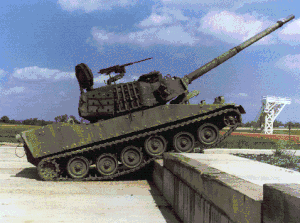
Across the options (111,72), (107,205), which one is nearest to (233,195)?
(107,205)

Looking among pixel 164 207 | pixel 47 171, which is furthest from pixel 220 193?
pixel 47 171

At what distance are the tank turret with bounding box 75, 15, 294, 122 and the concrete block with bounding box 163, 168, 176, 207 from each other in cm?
385

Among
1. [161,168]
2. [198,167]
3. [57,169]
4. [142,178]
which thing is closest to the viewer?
[198,167]

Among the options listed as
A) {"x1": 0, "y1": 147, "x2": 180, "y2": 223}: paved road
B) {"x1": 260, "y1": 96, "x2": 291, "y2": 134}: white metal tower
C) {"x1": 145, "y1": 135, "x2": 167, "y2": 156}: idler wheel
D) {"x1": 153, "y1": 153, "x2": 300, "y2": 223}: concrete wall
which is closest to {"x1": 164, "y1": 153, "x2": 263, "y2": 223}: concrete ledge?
{"x1": 153, "y1": 153, "x2": 300, "y2": 223}: concrete wall

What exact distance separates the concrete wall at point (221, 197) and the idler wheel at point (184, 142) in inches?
145

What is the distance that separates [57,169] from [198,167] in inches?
265

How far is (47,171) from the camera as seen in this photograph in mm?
10516

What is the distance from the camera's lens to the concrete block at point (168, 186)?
22.3 feet

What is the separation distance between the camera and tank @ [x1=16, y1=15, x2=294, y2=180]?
10.5 m

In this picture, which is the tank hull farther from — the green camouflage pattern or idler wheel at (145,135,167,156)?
idler wheel at (145,135,167,156)

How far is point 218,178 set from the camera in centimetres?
410

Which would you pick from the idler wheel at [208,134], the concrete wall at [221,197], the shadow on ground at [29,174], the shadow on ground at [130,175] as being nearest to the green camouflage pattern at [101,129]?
the idler wheel at [208,134]

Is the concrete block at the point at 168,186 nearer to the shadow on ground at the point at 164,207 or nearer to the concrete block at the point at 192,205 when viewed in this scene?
the shadow on ground at the point at 164,207

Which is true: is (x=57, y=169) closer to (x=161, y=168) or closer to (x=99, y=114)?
(x=99, y=114)
